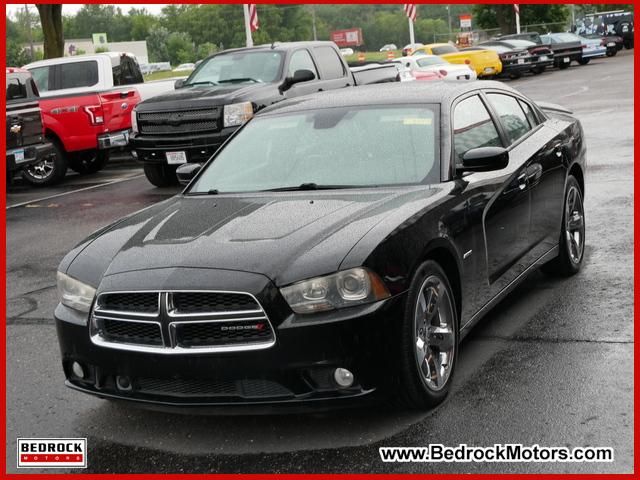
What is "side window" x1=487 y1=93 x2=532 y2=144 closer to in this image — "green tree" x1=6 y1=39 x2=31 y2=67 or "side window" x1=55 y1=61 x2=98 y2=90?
"side window" x1=55 y1=61 x2=98 y2=90

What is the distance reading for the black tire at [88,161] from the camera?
1827 centimetres

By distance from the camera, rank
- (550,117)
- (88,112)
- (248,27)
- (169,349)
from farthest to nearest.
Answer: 1. (248,27)
2. (88,112)
3. (550,117)
4. (169,349)

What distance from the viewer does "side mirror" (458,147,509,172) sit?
18.1 feet

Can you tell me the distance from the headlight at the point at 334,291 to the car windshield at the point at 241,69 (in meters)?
10.4

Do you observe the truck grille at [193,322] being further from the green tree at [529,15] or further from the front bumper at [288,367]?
the green tree at [529,15]

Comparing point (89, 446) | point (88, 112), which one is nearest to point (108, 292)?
point (89, 446)

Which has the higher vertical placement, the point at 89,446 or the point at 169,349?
the point at 169,349

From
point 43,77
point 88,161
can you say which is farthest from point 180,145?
point 43,77

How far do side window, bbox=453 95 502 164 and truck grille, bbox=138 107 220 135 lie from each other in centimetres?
766

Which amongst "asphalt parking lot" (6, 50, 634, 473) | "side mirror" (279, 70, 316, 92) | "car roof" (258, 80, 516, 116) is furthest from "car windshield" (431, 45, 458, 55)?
"car roof" (258, 80, 516, 116)

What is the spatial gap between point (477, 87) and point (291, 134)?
1.35 m

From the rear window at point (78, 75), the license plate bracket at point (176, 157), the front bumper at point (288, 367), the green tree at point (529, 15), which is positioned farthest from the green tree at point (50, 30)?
the green tree at point (529, 15)

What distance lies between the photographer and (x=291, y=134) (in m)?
6.17

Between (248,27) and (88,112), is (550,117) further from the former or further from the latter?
(248,27)
